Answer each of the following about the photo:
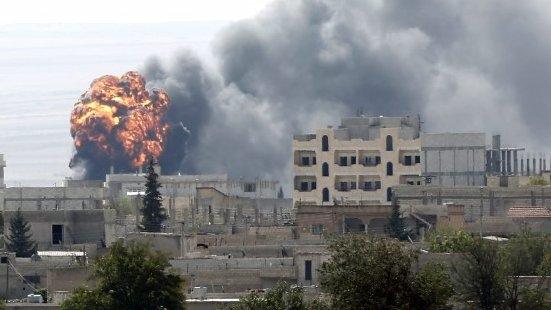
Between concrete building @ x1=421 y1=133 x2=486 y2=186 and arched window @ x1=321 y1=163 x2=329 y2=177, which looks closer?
concrete building @ x1=421 y1=133 x2=486 y2=186

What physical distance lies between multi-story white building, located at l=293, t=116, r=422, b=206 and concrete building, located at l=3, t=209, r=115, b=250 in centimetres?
3896

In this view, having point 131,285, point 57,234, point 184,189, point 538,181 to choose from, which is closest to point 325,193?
point 184,189

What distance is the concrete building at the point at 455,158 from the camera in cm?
15350

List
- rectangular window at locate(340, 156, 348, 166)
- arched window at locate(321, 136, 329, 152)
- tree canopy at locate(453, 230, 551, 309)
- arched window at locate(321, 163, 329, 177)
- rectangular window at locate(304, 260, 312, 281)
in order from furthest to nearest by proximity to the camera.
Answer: arched window at locate(321, 163, 329, 177)
rectangular window at locate(340, 156, 348, 166)
arched window at locate(321, 136, 329, 152)
rectangular window at locate(304, 260, 312, 281)
tree canopy at locate(453, 230, 551, 309)

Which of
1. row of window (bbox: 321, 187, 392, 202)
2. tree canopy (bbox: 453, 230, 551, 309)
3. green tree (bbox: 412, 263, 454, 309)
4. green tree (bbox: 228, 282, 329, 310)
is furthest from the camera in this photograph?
row of window (bbox: 321, 187, 392, 202)

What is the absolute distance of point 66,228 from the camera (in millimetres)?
113562

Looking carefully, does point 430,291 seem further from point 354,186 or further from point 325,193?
point 325,193

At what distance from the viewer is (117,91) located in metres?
200

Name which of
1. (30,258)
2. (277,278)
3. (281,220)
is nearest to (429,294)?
(277,278)

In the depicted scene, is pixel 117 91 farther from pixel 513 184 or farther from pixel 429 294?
pixel 429 294

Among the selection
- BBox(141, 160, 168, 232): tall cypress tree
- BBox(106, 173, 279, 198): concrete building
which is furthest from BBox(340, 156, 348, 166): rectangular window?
BBox(141, 160, 168, 232): tall cypress tree

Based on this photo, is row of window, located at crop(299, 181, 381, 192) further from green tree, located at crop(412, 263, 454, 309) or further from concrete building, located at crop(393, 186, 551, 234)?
green tree, located at crop(412, 263, 454, 309)

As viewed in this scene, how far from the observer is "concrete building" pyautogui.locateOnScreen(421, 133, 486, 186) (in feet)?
504

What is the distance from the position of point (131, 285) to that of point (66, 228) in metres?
35.4
